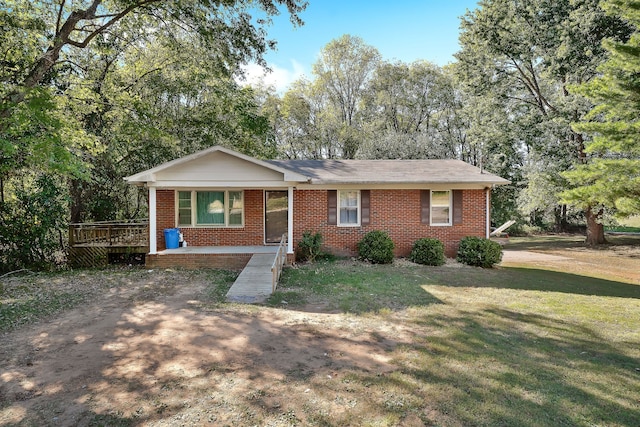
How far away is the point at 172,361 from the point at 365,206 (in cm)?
974

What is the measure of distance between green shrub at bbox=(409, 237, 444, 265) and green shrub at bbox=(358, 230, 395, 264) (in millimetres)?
925

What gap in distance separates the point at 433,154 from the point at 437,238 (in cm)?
1692

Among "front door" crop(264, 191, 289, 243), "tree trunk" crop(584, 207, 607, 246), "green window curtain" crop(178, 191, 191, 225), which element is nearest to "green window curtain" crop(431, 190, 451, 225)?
"front door" crop(264, 191, 289, 243)

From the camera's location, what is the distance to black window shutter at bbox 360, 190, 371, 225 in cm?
1350

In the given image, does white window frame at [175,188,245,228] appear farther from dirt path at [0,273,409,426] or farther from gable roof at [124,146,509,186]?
dirt path at [0,273,409,426]

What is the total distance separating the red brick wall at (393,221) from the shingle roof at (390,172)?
647 millimetres

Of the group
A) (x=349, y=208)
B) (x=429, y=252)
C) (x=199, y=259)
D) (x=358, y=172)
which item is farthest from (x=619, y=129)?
(x=199, y=259)

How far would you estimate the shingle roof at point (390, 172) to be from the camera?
12.8 meters

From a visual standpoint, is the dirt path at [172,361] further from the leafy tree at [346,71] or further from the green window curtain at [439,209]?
the leafy tree at [346,71]

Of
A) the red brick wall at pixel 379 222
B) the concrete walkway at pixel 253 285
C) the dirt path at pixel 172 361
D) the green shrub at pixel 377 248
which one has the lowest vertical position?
the dirt path at pixel 172 361

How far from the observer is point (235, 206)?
45.4 feet

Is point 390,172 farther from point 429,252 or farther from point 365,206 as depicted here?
point 429,252

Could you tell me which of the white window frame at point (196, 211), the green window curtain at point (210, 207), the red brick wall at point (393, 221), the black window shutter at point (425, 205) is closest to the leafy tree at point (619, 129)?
the red brick wall at point (393, 221)

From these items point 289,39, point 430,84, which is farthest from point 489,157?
point 289,39
